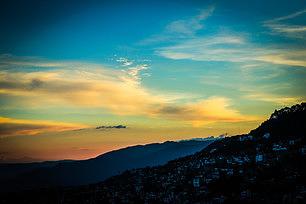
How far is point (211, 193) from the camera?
10856 centimetres

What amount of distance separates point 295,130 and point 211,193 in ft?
245

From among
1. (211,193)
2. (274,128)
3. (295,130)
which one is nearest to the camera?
(211,193)

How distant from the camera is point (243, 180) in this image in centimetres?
11475

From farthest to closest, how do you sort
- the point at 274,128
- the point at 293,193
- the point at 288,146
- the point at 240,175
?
the point at 274,128, the point at 288,146, the point at 240,175, the point at 293,193

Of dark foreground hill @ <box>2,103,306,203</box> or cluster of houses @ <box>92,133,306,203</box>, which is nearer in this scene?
dark foreground hill @ <box>2,103,306,203</box>

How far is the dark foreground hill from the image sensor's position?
9844cm

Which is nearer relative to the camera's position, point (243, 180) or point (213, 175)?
point (243, 180)

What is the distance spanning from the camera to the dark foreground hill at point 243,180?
98438 mm

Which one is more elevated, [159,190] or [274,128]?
[274,128]

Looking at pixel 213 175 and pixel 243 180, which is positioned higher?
pixel 213 175

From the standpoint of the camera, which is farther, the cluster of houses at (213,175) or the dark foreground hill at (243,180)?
the cluster of houses at (213,175)

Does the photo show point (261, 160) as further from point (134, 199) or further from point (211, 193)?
point (134, 199)

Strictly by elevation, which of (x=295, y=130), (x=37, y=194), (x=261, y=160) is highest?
(x=295, y=130)

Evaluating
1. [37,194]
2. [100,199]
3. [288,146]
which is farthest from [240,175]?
[37,194]
